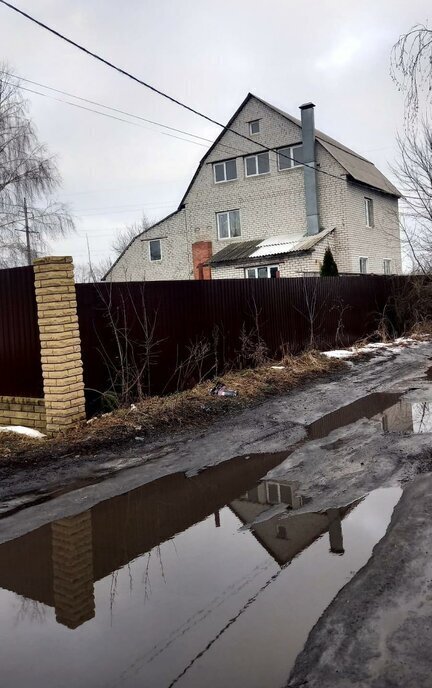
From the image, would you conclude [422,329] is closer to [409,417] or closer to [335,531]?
[409,417]

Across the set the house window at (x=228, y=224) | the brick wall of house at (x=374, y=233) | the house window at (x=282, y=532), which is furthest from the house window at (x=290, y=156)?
the house window at (x=282, y=532)

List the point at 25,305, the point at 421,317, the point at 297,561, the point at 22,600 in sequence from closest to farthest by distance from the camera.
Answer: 1. the point at 22,600
2. the point at 297,561
3. the point at 25,305
4. the point at 421,317

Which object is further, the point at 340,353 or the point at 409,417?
the point at 340,353

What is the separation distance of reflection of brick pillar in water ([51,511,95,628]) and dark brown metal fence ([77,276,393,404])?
3.22 metres

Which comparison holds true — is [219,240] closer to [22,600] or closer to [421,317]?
[421,317]

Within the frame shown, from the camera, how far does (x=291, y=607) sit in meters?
2.67

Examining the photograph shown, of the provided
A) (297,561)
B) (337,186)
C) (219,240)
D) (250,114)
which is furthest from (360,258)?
(297,561)

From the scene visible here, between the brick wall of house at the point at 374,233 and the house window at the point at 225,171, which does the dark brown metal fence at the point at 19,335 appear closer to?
the brick wall of house at the point at 374,233

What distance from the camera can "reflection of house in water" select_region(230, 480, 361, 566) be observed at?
335cm

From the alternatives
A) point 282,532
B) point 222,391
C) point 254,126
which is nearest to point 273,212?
point 254,126

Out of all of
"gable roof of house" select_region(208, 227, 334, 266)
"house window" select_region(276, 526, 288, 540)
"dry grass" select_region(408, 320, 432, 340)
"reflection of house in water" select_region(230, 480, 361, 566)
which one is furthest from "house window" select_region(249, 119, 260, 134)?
"house window" select_region(276, 526, 288, 540)

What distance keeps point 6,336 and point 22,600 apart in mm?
4545

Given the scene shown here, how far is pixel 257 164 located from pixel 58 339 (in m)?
20.6

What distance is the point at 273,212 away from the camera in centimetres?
2408
